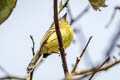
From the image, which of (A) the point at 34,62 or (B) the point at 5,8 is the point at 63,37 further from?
(B) the point at 5,8

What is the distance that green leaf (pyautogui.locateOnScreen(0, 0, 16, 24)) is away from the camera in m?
0.55

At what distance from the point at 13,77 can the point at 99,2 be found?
86 centimetres

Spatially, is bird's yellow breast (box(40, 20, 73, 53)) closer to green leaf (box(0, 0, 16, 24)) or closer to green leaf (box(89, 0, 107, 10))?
green leaf (box(89, 0, 107, 10))

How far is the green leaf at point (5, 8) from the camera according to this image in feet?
1.80

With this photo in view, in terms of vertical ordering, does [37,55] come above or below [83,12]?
above

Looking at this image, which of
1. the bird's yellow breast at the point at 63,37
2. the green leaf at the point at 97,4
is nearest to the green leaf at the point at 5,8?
the green leaf at the point at 97,4

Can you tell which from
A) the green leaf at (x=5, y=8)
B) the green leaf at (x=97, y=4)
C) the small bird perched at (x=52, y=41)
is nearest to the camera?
the green leaf at (x=5, y=8)

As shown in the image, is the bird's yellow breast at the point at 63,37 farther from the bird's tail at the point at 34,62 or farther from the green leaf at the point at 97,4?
the green leaf at the point at 97,4

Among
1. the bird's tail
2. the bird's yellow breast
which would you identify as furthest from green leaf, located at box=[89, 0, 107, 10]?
the bird's tail

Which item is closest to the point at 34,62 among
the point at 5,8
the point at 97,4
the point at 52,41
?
the point at 52,41

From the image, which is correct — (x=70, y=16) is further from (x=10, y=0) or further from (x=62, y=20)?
(x=10, y=0)

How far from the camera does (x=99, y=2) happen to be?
95cm

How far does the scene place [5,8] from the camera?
564 millimetres

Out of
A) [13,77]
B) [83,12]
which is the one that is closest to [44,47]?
[13,77]
